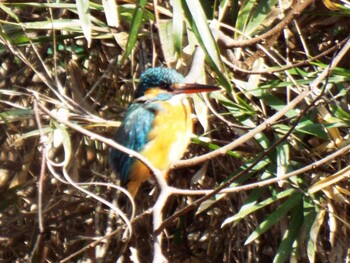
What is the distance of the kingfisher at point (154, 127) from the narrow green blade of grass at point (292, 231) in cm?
43

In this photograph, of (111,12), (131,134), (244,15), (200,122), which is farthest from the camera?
(131,134)

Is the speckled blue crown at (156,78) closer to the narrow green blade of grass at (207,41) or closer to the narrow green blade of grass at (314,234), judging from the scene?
the narrow green blade of grass at (207,41)

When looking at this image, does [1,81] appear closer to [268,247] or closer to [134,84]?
[134,84]

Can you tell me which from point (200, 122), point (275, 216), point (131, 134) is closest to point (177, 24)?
point (200, 122)

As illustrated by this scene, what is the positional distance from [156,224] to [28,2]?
1.55 meters

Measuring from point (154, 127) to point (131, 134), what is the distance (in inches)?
4.8

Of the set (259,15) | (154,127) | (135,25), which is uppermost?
(135,25)

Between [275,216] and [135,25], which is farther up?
[135,25]

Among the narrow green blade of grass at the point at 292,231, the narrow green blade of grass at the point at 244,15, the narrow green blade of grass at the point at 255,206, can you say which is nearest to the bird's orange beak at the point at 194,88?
the narrow green blade of grass at the point at 244,15

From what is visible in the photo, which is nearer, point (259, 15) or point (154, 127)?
point (259, 15)

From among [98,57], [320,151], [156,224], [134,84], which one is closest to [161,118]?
[134,84]

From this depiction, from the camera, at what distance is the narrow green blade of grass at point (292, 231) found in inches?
118

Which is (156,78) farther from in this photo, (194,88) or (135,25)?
(135,25)

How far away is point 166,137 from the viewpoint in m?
3.22
